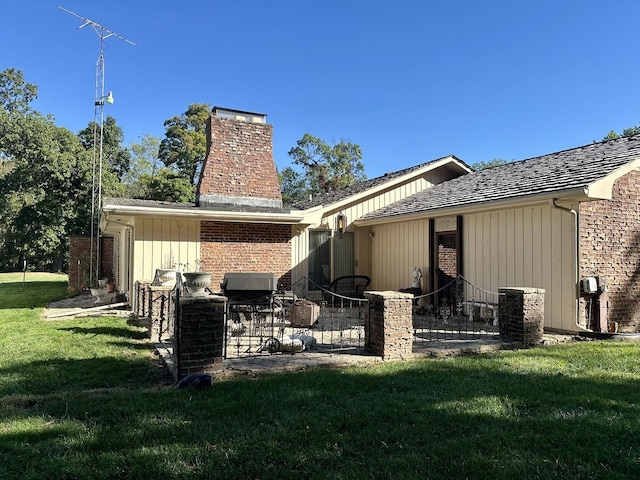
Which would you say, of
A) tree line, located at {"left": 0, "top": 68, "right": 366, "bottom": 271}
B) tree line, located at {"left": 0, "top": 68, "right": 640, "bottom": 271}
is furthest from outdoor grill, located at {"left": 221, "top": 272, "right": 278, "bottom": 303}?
tree line, located at {"left": 0, "top": 68, "right": 366, "bottom": 271}

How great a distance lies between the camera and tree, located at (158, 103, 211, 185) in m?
29.3

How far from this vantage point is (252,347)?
6176 millimetres

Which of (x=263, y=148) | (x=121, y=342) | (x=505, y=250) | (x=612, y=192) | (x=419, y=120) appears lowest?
(x=121, y=342)

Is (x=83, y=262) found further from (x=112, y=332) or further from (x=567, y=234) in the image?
(x=567, y=234)

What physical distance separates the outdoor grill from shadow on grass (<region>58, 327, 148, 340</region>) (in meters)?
1.66

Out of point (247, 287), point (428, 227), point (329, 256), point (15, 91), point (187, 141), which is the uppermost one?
point (15, 91)

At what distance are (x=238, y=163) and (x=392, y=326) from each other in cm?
741

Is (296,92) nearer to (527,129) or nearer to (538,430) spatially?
(527,129)

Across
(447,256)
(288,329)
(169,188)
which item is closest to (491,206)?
(447,256)

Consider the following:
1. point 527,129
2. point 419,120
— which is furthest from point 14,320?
point 527,129

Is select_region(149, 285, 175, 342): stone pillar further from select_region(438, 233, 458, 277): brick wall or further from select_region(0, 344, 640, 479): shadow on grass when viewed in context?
select_region(438, 233, 458, 277): brick wall

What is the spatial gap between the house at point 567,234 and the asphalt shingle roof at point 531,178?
40 mm

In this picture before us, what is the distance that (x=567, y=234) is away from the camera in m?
7.32

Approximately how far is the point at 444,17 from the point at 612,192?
7486 mm
